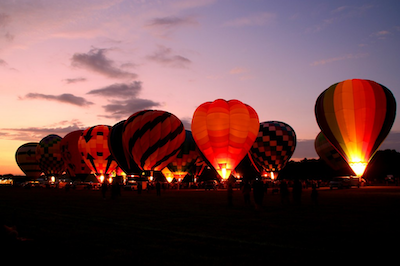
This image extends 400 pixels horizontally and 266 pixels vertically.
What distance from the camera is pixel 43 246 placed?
7.50 metres

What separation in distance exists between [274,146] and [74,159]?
1172 inches

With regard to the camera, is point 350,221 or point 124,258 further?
point 350,221

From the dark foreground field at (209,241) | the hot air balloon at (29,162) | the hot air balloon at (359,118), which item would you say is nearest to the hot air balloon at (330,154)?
the hot air balloon at (359,118)

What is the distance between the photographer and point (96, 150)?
1989 inches

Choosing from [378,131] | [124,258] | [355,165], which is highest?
[378,131]

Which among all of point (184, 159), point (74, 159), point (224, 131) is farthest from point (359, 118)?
point (74, 159)

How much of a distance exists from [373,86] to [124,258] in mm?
31497

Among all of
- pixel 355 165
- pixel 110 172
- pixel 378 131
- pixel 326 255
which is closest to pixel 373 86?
pixel 378 131

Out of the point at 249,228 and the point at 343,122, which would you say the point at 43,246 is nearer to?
the point at 249,228

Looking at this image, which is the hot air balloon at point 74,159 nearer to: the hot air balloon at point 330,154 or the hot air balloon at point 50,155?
the hot air balloon at point 50,155

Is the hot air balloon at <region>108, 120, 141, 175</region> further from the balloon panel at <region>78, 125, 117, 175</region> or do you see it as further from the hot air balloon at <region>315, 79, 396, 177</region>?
the hot air balloon at <region>315, 79, 396, 177</region>

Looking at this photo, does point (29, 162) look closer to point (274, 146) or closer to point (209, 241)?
point (274, 146)

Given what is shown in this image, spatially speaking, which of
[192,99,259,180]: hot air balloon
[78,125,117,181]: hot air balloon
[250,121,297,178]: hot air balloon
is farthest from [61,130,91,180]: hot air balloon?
[250,121,297,178]: hot air balloon

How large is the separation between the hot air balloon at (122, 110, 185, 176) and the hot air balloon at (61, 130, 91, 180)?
51.4ft
